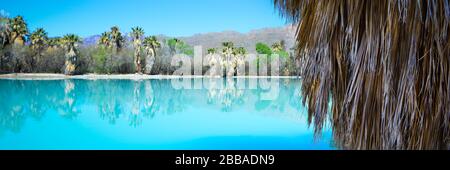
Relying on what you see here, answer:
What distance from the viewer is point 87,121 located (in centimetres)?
971

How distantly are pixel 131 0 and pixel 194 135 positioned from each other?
918 cm

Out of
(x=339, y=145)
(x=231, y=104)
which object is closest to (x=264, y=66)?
(x=231, y=104)

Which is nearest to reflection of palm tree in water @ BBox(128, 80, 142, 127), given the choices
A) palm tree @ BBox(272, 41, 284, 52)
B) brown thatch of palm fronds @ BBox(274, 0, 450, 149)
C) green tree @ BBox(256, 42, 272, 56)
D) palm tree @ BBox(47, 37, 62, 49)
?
brown thatch of palm fronds @ BBox(274, 0, 450, 149)

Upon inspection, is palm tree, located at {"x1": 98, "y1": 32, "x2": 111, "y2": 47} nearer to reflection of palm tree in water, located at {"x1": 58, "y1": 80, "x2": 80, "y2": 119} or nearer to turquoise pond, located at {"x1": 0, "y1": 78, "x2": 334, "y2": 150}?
turquoise pond, located at {"x1": 0, "y1": 78, "x2": 334, "y2": 150}

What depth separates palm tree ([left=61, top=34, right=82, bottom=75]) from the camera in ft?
69.2

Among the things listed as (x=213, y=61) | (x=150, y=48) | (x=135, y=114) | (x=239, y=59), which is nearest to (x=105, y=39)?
(x=150, y=48)

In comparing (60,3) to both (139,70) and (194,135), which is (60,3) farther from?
(139,70)

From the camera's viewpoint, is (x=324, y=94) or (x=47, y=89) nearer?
(x=324, y=94)

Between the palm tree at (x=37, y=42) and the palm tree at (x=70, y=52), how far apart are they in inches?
70.2

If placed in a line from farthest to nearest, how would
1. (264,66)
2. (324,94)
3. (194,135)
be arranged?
(264,66) → (194,135) → (324,94)

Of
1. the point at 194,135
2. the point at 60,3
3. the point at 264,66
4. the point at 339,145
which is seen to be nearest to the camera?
the point at 339,145

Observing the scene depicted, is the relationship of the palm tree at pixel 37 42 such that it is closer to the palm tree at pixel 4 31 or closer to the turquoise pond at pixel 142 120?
the palm tree at pixel 4 31

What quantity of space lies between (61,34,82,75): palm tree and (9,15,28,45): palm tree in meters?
2.52

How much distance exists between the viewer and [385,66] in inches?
74.3
